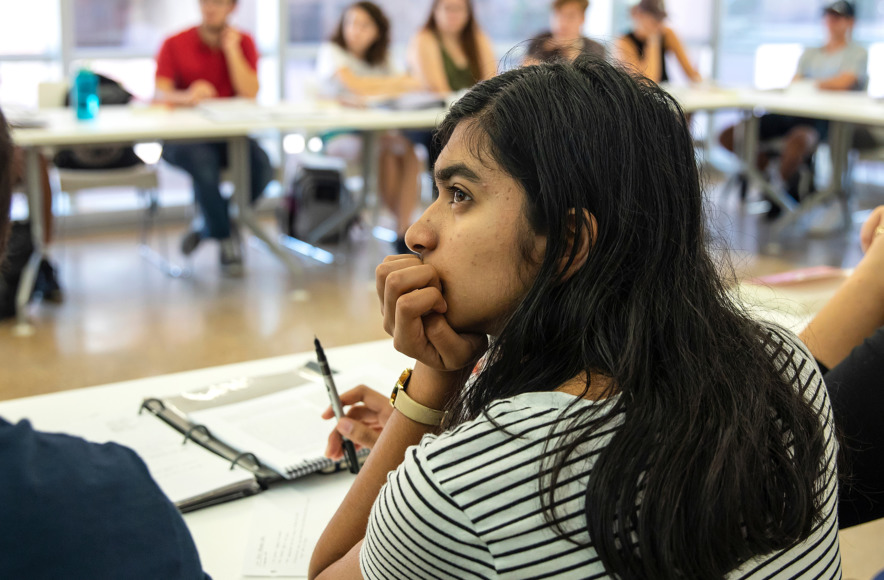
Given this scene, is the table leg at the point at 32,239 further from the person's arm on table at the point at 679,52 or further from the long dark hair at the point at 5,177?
the person's arm on table at the point at 679,52

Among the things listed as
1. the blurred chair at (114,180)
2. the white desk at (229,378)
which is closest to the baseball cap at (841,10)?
the blurred chair at (114,180)

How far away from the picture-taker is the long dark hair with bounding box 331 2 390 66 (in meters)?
4.89

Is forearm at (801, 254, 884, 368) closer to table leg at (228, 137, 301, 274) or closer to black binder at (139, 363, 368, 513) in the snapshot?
black binder at (139, 363, 368, 513)

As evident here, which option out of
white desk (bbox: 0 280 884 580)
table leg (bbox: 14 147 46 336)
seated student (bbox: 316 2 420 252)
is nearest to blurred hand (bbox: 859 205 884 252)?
white desk (bbox: 0 280 884 580)

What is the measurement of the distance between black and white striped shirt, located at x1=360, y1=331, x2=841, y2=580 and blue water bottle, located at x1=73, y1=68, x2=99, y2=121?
3.64 metres

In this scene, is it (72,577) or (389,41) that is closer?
(72,577)

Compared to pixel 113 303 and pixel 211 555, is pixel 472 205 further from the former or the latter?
pixel 113 303

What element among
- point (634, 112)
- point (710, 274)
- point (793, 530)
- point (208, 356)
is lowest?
point (208, 356)

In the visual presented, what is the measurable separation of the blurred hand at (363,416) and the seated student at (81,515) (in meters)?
0.43

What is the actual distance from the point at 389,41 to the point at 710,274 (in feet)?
14.1

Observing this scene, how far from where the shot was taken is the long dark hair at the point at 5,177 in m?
0.83

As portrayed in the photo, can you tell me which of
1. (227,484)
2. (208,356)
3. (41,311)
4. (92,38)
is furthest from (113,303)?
(227,484)

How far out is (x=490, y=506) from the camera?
0.72 m

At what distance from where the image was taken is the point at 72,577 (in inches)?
27.2
